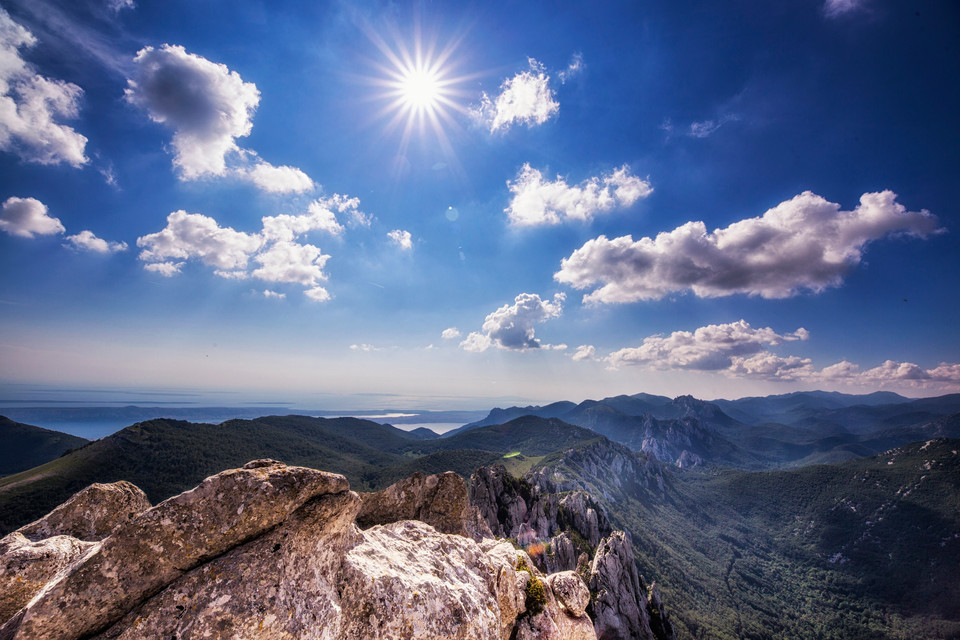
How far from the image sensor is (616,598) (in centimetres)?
4191

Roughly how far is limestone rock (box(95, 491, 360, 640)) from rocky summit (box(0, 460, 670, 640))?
2 centimetres

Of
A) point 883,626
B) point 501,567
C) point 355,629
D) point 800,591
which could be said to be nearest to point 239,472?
point 355,629

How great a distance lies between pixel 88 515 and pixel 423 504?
42.4 feet

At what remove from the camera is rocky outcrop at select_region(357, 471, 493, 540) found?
53.8ft

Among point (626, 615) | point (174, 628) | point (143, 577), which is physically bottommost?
point (626, 615)

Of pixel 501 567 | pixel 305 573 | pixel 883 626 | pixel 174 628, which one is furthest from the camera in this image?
pixel 883 626

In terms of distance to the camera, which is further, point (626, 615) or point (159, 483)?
point (159, 483)

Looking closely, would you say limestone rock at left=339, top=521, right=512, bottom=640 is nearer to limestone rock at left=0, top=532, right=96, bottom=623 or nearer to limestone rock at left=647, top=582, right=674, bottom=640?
limestone rock at left=0, top=532, right=96, bottom=623

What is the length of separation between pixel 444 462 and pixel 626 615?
522 ft

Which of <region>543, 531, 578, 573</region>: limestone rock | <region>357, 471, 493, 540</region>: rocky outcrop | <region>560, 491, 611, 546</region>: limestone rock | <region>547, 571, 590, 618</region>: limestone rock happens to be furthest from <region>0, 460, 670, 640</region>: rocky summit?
<region>560, 491, 611, 546</region>: limestone rock

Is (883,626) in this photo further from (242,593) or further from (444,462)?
(242,593)

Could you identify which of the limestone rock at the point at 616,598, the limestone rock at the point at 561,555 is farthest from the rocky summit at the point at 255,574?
the limestone rock at the point at 561,555

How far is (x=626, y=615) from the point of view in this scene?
41.3 meters

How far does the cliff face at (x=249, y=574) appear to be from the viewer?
6.43 m
